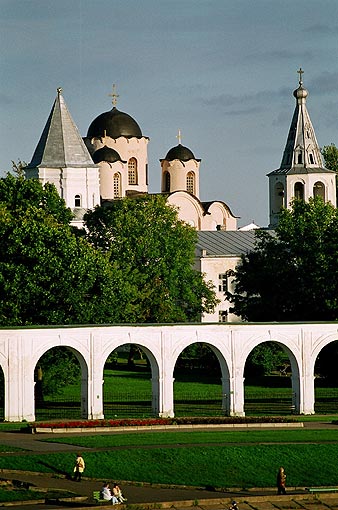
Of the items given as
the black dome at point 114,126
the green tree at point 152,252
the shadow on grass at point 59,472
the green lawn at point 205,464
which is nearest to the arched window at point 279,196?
the black dome at point 114,126

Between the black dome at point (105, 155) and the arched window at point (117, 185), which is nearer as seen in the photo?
the black dome at point (105, 155)

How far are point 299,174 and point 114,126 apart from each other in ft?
57.7

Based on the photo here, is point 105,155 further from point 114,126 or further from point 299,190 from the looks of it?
point 299,190

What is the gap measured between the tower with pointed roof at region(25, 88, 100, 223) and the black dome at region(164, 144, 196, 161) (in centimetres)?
2901

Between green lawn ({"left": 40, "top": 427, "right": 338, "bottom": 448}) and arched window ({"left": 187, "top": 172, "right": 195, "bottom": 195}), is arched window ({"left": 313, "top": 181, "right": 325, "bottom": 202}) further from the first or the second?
green lawn ({"left": 40, "top": 427, "right": 338, "bottom": 448})

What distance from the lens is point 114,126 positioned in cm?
13138

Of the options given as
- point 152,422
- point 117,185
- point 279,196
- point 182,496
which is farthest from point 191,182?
point 182,496

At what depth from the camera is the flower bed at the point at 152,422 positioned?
5528cm

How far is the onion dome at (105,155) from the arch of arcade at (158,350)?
2526 inches

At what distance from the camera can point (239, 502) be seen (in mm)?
44000

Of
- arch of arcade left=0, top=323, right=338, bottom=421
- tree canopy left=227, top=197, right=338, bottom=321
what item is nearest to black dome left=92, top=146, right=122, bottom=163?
tree canopy left=227, top=197, right=338, bottom=321

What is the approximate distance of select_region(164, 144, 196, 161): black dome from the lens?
138025mm

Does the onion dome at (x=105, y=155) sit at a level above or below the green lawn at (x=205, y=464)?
above

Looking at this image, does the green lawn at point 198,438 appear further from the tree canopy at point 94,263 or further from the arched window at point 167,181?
the arched window at point 167,181
